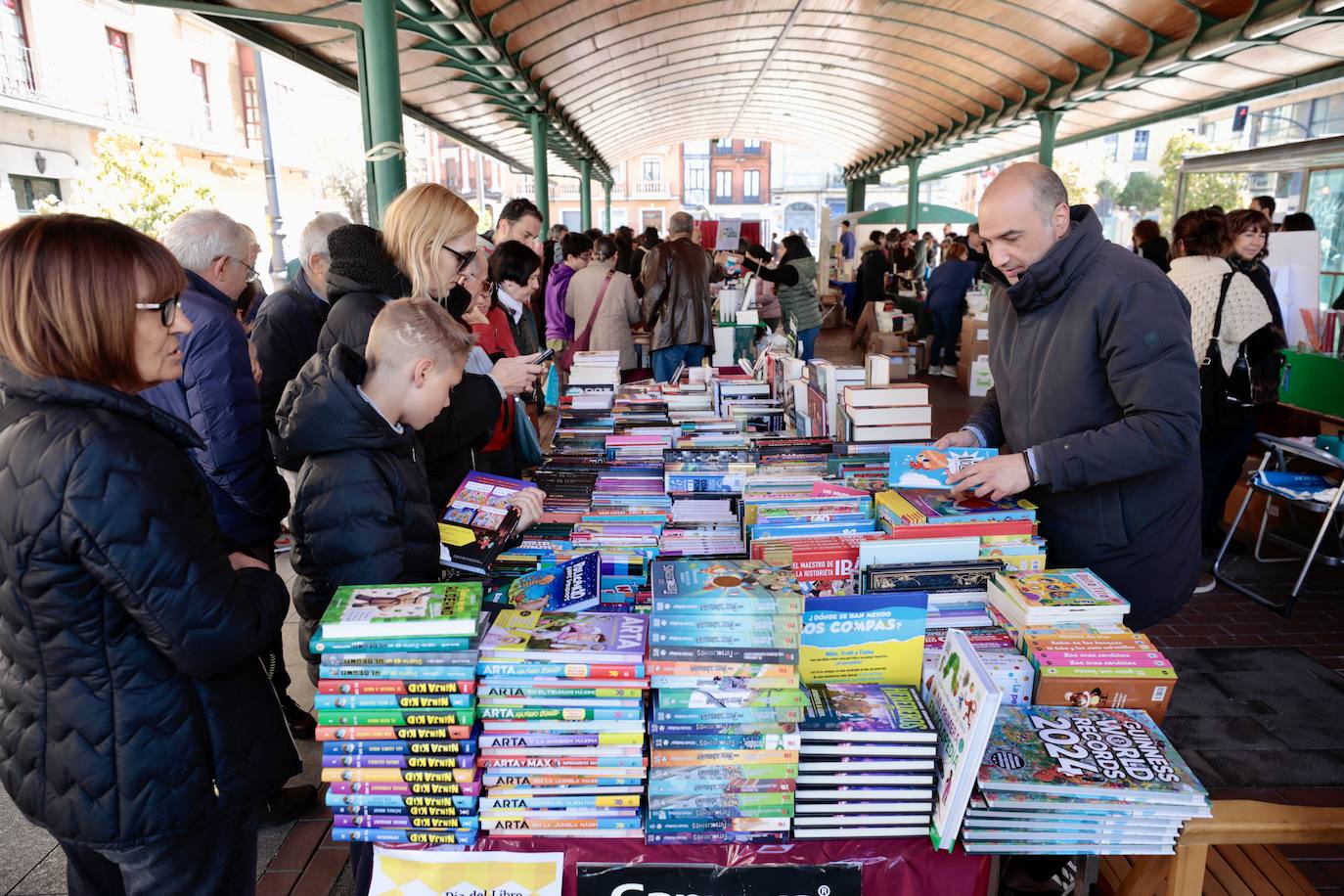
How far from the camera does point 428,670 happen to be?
1.40 meters

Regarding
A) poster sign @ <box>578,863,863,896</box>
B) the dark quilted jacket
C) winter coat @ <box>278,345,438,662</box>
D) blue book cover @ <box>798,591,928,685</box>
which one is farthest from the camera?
winter coat @ <box>278,345,438,662</box>

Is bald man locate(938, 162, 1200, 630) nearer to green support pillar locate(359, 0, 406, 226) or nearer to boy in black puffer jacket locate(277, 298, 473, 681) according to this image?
boy in black puffer jacket locate(277, 298, 473, 681)

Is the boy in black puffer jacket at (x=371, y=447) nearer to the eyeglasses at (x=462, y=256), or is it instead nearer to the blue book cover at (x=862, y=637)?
the eyeglasses at (x=462, y=256)

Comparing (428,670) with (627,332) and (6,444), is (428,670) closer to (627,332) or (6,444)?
(6,444)

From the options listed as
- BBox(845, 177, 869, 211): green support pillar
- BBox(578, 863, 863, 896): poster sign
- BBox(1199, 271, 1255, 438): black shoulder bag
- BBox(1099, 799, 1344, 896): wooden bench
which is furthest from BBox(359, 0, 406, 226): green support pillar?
BBox(845, 177, 869, 211): green support pillar

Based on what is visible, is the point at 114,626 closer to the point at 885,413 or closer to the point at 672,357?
Result: the point at 885,413

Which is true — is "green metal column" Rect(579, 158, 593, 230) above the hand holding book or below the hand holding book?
above

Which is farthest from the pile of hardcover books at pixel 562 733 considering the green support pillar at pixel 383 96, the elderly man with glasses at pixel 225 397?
the green support pillar at pixel 383 96

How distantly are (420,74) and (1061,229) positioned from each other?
26.0 feet

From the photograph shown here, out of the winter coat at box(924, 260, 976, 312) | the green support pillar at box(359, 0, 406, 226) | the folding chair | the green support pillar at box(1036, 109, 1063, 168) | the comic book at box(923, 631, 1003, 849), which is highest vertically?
the green support pillar at box(1036, 109, 1063, 168)

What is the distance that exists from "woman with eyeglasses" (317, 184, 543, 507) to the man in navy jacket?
35 cm

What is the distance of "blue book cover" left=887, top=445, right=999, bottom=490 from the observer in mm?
2078

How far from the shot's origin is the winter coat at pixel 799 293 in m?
8.76

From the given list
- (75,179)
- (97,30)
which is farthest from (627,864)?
(97,30)
